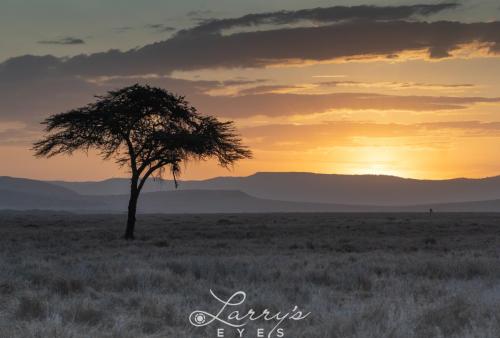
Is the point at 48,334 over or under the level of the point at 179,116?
under

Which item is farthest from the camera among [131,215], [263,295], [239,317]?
[131,215]

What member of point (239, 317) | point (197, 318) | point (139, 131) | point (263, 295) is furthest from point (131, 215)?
point (197, 318)

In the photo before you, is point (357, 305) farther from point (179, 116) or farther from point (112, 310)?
point (179, 116)

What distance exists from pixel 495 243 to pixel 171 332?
26.9m

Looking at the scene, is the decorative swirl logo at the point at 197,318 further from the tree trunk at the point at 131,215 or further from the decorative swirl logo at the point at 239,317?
the tree trunk at the point at 131,215

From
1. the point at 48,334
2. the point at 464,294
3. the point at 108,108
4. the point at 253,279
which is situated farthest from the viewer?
the point at 108,108

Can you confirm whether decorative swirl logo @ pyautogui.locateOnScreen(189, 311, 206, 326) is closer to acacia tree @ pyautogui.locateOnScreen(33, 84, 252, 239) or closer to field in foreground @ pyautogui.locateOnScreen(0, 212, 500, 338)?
field in foreground @ pyautogui.locateOnScreen(0, 212, 500, 338)

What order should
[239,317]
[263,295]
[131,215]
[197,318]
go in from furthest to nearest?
[131,215] < [263,295] < [239,317] < [197,318]

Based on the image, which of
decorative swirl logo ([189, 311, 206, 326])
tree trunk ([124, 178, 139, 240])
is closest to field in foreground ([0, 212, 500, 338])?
decorative swirl logo ([189, 311, 206, 326])

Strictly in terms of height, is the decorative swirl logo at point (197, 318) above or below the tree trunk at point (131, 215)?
below

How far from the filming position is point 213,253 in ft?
91.4

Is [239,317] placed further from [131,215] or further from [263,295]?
[131,215]

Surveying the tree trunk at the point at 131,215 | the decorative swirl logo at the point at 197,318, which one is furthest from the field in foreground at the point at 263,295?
the tree trunk at the point at 131,215

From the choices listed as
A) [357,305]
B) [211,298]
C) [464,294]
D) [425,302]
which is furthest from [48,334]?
[464,294]
